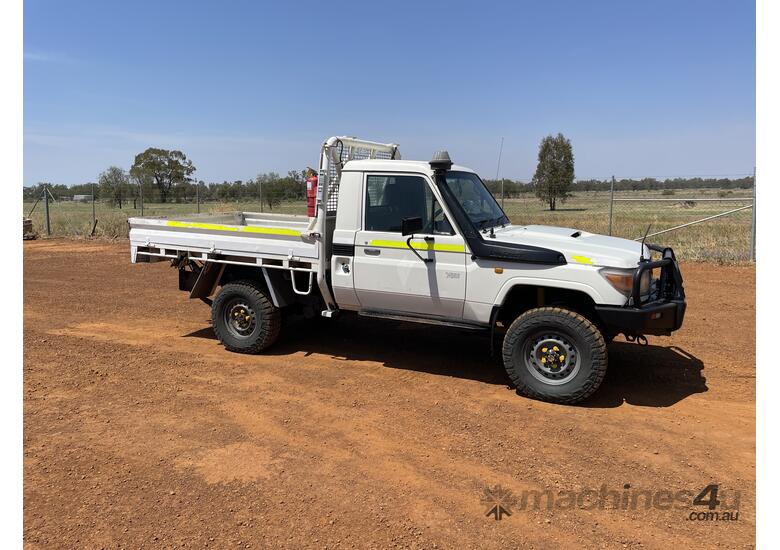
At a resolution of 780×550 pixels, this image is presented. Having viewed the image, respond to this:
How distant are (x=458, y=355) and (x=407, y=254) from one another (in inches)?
68.5

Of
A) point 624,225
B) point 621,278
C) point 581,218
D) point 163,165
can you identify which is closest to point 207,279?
point 621,278

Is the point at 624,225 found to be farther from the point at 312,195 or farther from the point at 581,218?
the point at 312,195

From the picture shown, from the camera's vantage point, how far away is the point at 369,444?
4582mm

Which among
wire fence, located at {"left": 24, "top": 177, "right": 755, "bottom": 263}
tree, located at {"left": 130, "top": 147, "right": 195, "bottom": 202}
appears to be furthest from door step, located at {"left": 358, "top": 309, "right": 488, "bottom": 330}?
tree, located at {"left": 130, "top": 147, "right": 195, "bottom": 202}

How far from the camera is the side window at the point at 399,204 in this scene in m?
5.82

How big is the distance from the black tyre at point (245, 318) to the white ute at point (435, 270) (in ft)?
0.05

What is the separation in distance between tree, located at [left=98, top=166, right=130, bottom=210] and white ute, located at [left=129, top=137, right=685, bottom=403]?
87.7 feet

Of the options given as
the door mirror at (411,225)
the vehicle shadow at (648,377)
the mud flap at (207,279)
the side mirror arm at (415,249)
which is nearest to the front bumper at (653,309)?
the vehicle shadow at (648,377)

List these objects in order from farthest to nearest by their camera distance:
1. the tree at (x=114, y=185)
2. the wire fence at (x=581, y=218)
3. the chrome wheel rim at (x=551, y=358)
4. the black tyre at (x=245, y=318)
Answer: the tree at (x=114, y=185) < the wire fence at (x=581, y=218) < the black tyre at (x=245, y=318) < the chrome wheel rim at (x=551, y=358)

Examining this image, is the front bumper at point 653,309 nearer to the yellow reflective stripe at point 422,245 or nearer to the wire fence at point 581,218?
the yellow reflective stripe at point 422,245

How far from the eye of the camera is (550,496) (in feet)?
12.5

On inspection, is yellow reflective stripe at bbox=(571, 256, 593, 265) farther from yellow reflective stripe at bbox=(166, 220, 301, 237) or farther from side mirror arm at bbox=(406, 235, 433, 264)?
yellow reflective stripe at bbox=(166, 220, 301, 237)

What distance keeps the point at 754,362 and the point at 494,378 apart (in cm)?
308

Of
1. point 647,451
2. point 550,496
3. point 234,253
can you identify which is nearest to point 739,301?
point 647,451
